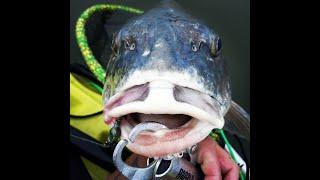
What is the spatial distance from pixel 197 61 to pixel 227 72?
0.45 ft

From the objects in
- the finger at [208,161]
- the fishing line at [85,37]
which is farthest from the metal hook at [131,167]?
the fishing line at [85,37]

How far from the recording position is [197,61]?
87 cm

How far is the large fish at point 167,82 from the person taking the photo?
819 mm

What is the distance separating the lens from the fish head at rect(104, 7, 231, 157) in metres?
0.82

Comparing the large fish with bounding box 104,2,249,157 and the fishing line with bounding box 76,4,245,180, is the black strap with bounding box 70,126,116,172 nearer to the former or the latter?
the fishing line with bounding box 76,4,245,180

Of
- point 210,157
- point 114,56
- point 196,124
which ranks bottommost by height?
point 210,157

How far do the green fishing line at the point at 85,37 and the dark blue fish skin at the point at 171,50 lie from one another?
19cm

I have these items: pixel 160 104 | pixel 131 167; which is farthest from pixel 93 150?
pixel 160 104

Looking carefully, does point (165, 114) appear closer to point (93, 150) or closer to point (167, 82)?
point (167, 82)

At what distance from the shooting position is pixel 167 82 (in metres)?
0.82

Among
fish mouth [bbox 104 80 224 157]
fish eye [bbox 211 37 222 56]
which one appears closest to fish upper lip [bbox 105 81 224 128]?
fish mouth [bbox 104 80 224 157]

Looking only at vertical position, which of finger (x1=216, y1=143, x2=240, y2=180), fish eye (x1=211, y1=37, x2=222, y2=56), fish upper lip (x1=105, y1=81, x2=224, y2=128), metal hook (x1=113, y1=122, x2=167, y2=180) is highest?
fish eye (x1=211, y1=37, x2=222, y2=56)
